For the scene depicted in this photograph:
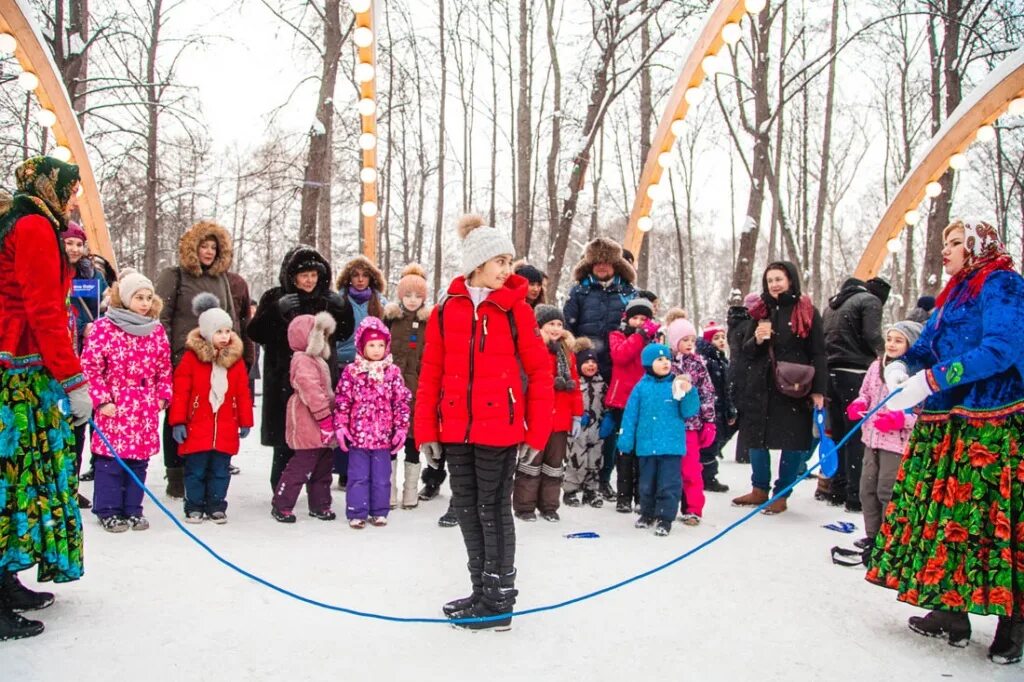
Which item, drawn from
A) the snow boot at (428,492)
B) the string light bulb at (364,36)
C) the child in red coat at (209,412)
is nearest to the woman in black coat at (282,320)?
the child in red coat at (209,412)

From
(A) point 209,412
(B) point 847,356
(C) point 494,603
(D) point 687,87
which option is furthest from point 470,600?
(D) point 687,87

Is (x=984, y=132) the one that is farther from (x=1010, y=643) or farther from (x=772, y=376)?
(x=1010, y=643)

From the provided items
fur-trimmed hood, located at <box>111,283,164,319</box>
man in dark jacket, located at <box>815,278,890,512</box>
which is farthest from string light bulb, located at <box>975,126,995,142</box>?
fur-trimmed hood, located at <box>111,283,164,319</box>

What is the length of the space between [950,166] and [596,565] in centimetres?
893

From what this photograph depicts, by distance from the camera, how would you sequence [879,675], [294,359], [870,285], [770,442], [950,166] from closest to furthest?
[879,675] → [294,359] → [770,442] → [870,285] → [950,166]

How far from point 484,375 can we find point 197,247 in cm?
348

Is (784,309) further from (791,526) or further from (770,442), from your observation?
(791,526)

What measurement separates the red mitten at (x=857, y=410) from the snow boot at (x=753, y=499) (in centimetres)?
164

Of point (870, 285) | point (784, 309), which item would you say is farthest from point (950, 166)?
point (784, 309)

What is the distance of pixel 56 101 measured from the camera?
9.08 meters

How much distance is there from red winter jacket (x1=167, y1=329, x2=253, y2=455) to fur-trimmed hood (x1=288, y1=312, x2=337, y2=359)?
43 centimetres

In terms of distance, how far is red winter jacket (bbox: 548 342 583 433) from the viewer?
19.7 ft

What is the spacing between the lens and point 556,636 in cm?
356

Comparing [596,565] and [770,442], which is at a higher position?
[770,442]
